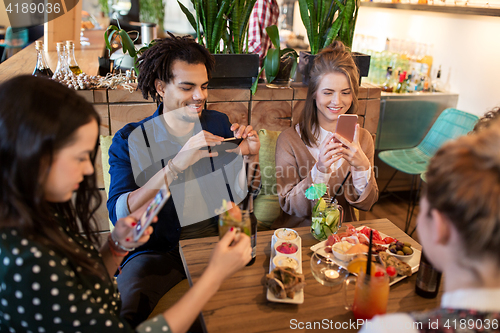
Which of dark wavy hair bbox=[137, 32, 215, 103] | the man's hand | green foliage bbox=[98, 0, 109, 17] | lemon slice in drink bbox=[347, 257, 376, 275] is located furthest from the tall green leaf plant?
green foliage bbox=[98, 0, 109, 17]

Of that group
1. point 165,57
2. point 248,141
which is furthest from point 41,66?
point 248,141

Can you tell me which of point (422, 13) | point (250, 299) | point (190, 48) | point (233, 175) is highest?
point (422, 13)

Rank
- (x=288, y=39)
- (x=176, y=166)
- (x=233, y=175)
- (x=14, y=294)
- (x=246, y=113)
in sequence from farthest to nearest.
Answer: (x=288, y=39)
(x=246, y=113)
(x=233, y=175)
(x=176, y=166)
(x=14, y=294)

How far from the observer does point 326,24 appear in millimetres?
2381

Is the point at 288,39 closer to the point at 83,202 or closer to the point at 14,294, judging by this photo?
the point at 83,202

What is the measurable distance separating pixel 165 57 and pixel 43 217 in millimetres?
1050

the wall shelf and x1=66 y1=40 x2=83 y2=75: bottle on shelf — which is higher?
the wall shelf

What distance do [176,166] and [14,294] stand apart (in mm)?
815

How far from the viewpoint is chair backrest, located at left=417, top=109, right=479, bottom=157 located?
281 cm

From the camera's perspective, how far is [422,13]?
12.0 ft

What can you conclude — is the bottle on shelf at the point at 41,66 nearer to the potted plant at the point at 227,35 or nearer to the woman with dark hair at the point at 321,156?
the potted plant at the point at 227,35

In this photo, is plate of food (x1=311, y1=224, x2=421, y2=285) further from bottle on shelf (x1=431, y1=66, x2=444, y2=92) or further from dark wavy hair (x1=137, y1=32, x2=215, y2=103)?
bottle on shelf (x1=431, y1=66, x2=444, y2=92)

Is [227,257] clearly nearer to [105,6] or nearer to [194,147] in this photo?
[194,147]

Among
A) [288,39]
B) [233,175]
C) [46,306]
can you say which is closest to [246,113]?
[233,175]
